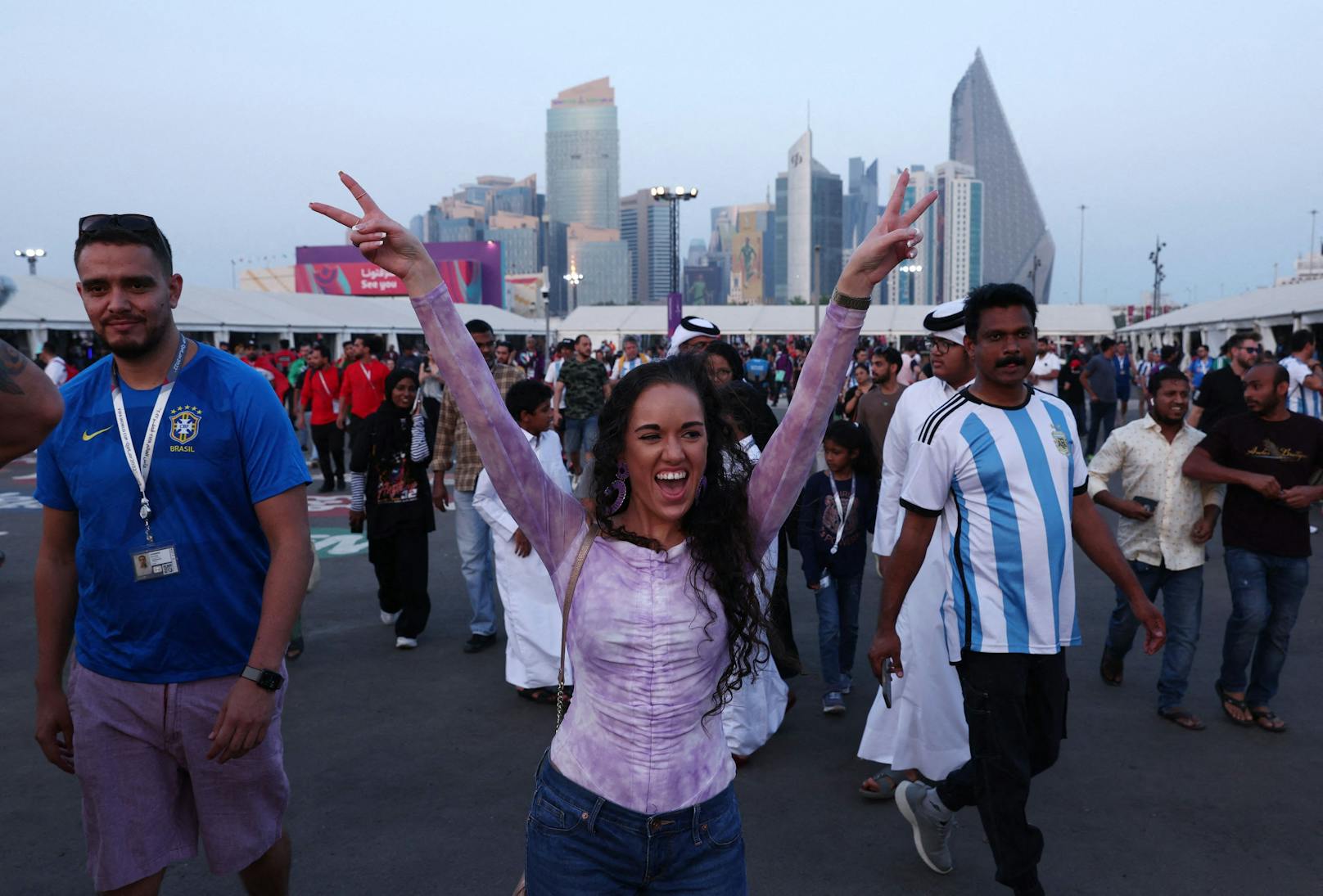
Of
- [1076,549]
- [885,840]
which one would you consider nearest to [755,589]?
[885,840]

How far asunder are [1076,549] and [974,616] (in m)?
7.35

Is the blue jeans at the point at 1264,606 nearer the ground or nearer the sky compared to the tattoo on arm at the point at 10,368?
nearer the ground

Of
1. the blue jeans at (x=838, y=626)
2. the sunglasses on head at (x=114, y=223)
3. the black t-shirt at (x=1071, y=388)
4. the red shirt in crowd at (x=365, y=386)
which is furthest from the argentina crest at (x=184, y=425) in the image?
the black t-shirt at (x=1071, y=388)

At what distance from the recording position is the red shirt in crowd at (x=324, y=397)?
12.7 metres

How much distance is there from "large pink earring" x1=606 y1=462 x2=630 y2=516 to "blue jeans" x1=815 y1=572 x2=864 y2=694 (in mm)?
3524

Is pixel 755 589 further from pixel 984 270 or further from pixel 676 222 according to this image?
pixel 984 270

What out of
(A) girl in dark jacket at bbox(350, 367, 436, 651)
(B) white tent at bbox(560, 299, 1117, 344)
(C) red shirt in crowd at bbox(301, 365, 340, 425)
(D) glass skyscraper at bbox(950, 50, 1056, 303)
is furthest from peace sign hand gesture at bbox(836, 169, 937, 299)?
(D) glass skyscraper at bbox(950, 50, 1056, 303)

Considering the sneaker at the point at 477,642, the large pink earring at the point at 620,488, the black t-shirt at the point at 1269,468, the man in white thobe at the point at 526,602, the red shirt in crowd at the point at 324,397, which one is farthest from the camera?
the red shirt in crowd at the point at 324,397

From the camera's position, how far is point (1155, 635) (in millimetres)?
3643

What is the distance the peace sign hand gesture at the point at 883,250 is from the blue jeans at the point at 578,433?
11.3 metres

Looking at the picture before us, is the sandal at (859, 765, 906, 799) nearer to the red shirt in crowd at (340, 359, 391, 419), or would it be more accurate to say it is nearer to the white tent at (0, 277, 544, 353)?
the red shirt in crowd at (340, 359, 391, 419)

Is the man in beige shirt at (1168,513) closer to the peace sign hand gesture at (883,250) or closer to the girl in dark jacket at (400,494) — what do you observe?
the peace sign hand gesture at (883,250)

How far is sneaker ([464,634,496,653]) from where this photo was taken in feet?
22.2

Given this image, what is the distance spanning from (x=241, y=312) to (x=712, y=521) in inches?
1545
